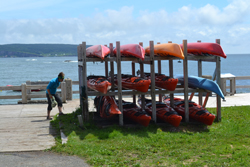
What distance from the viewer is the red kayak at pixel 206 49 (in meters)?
10.4

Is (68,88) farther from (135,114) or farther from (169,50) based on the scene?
(169,50)

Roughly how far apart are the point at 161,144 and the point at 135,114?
2.27 metres

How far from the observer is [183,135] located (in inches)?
343

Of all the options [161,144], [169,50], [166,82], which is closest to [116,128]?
[161,144]

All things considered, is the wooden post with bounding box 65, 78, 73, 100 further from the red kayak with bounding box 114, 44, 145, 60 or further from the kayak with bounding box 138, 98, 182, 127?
the red kayak with bounding box 114, 44, 145, 60

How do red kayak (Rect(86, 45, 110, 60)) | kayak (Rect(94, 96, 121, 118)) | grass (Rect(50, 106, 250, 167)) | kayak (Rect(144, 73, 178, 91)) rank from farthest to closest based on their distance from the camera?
kayak (Rect(144, 73, 178, 91)) < red kayak (Rect(86, 45, 110, 60)) < kayak (Rect(94, 96, 121, 118)) < grass (Rect(50, 106, 250, 167))

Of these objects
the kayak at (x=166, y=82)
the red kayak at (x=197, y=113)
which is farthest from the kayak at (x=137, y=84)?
the red kayak at (x=197, y=113)

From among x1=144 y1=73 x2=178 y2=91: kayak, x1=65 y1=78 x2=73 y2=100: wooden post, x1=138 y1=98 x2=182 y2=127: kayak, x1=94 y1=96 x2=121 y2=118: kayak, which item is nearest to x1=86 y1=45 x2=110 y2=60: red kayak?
x1=94 y1=96 x2=121 y2=118: kayak

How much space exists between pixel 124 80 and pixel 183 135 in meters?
2.98

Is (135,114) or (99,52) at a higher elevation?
(99,52)

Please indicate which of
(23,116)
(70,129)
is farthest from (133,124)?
(23,116)

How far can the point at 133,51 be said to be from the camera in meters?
10.1

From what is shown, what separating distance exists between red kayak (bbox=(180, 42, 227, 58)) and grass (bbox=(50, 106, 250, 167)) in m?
2.25

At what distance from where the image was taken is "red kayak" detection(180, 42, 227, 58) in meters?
10.4
